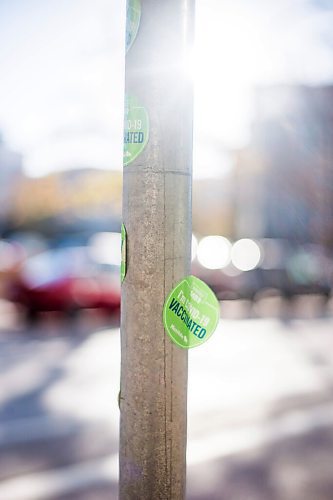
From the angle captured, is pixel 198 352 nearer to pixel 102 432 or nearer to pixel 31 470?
pixel 102 432

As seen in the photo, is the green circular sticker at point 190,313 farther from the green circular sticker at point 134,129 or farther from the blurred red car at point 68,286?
the blurred red car at point 68,286

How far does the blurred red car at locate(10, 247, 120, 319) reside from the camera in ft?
43.1

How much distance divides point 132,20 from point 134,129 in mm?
368

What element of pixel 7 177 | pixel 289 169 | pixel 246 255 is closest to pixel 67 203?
pixel 7 177

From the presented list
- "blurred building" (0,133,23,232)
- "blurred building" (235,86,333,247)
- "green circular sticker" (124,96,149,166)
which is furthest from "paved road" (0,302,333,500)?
"blurred building" (0,133,23,232)

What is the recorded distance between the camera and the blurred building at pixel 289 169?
18141 millimetres

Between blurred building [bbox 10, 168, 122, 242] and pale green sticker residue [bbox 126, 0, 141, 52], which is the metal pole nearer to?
pale green sticker residue [bbox 126, 0, 141, 52]

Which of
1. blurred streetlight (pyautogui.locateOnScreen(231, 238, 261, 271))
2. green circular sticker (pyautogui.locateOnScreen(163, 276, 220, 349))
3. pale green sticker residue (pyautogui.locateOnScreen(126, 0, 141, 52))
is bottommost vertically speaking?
blurred streetlight (pyautogui.locateOnScreen(231, 238, 261, 271))

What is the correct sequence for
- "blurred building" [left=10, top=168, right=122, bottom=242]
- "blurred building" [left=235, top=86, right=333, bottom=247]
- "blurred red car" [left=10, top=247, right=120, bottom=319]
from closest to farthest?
"blurred red car" [left=10, top=247, right=120, bottom=319] → "blurred building" [left=235, top=86, right=333, bottom=247] → "blurred building" [left=10, top=168, right=122, bottom=242]

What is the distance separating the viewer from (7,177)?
56188 millimetres

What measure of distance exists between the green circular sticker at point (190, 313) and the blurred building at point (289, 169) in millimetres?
14241

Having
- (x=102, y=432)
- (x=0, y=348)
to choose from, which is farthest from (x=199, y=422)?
(x=0, y=348)

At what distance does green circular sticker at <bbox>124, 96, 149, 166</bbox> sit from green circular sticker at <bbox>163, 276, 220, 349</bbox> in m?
0.47

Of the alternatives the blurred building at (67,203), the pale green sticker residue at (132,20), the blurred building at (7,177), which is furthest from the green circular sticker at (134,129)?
the blurred building at (7,177)
